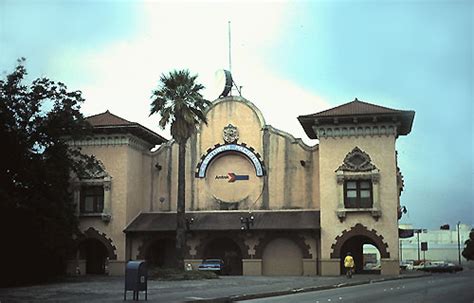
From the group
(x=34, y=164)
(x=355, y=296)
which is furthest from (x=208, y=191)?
(x=355, y=296)

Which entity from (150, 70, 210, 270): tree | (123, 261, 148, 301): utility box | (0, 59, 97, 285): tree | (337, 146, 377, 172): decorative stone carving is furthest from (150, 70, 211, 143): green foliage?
(123, 261, 148, 301): utility box

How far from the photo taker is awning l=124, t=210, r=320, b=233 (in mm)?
43875

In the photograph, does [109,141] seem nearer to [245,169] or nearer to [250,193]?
[245,169]

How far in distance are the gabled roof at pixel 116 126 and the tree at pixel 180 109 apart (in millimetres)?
5470

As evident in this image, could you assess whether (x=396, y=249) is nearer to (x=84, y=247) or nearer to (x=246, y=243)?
(x=246, y=243)

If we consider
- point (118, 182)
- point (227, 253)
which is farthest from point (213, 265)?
point (118, 182)

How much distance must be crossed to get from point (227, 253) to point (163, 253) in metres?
4.95

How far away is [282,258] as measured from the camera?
147ft

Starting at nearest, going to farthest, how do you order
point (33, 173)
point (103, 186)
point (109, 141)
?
point (33, 173) → point (103, 186) → point (109, 141)

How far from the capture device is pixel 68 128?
36.3 meters

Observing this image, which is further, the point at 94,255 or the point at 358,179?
the point at 94,255

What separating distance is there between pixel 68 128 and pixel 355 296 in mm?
19232

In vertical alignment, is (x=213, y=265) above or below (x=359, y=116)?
below

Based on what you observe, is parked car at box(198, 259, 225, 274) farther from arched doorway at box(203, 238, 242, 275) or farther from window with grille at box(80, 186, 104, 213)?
window with grille at box(80, 186, 104, 213)
